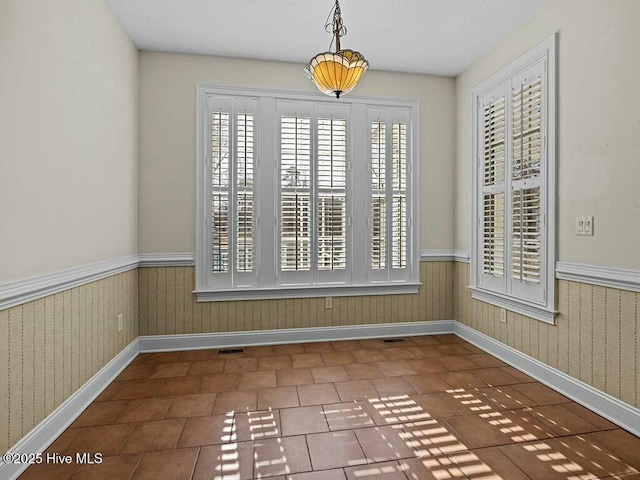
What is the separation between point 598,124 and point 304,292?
2694 millimetres

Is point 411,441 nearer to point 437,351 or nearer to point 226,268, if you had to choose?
point 437,351

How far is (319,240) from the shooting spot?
3.75 meters

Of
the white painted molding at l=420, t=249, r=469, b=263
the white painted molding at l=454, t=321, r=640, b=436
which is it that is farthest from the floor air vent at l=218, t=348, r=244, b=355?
the white painted molding at l=454, t=321, r=640, b=436

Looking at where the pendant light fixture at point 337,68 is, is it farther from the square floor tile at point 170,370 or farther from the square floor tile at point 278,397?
the square floor tile at point 170,370

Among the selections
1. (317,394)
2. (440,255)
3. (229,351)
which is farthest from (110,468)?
(440,255)

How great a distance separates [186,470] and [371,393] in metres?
1.30

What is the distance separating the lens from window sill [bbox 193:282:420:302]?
3.56 meters

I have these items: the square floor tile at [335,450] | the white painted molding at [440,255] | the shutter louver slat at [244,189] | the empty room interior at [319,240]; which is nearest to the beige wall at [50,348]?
the empty room interior at [319,240]

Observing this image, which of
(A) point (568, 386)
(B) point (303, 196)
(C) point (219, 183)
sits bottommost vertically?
(A) point (568, 386)

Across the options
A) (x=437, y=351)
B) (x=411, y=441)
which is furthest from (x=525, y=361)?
(x=411, y=441)

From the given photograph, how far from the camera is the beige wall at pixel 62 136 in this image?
1.70 meters

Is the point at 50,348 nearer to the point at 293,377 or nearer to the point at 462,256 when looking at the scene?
the point at 293,377

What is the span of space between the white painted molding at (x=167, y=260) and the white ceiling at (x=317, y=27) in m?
1.90

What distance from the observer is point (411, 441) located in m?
2.03
